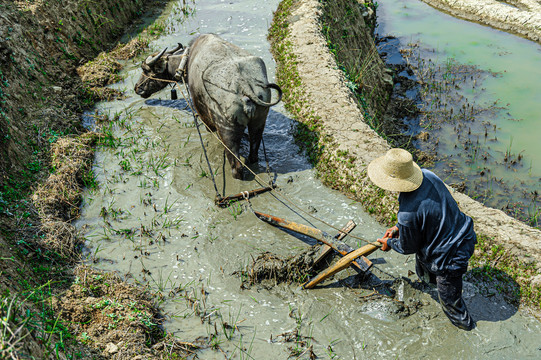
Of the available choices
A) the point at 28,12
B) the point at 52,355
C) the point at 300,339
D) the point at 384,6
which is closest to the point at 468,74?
the point at 384,6

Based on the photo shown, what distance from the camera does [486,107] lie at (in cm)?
850

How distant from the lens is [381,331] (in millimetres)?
3643

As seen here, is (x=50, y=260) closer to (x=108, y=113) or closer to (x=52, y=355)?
(x=52, y=355)

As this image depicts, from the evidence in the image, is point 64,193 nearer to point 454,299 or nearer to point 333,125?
point 333,125

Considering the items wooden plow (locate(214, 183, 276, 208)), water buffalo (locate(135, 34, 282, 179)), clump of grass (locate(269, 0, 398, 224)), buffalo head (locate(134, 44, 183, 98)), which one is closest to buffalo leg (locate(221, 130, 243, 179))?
water buffalo (locate(135, 34, 282, 179))

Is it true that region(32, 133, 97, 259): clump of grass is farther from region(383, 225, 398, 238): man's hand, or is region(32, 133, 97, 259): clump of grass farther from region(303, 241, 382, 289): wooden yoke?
region(383, 225, 398, 238): man's hand

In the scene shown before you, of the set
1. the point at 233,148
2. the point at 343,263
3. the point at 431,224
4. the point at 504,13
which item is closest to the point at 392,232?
the point at 431,224

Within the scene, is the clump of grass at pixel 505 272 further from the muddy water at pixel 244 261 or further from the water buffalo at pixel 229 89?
the water buffalo at pixel 229 89

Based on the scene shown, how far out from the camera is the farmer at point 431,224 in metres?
3.33

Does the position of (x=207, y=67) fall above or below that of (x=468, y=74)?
above

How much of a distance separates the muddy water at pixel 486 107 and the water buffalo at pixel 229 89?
377 cm

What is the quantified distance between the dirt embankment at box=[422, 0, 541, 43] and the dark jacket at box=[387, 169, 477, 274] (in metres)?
10.2

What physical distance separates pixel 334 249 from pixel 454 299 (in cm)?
117

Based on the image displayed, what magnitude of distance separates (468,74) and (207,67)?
7.13m
